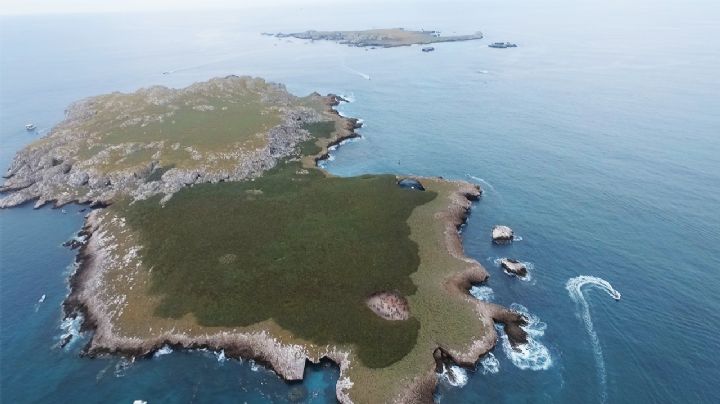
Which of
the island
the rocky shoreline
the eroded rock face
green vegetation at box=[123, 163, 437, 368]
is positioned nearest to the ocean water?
the rocky shoreline

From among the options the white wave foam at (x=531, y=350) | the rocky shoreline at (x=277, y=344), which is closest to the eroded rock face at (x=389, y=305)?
the rocky shoreline at (x=277, y=344)

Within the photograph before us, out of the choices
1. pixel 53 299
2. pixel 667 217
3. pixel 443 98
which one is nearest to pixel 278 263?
pixel 53 299

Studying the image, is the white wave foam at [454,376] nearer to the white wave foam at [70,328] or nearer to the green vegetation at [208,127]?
the white wave foam at [70,328]

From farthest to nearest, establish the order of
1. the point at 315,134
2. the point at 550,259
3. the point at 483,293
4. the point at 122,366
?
the point at 315,134 → the point at 550,259 → the point at 483,293 → the point at 122,366

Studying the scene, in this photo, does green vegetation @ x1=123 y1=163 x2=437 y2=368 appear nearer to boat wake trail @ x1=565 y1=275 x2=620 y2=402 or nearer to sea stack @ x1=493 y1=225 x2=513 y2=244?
sea stack @ x1=493 y1=225 x2=513 y2=244

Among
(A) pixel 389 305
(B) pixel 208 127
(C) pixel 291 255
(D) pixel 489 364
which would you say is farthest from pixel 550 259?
(B) pixel 208 127

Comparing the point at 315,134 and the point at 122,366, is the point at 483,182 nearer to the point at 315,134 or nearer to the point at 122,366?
the point at 315,134

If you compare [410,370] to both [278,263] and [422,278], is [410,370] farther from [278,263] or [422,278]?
[278,263]
